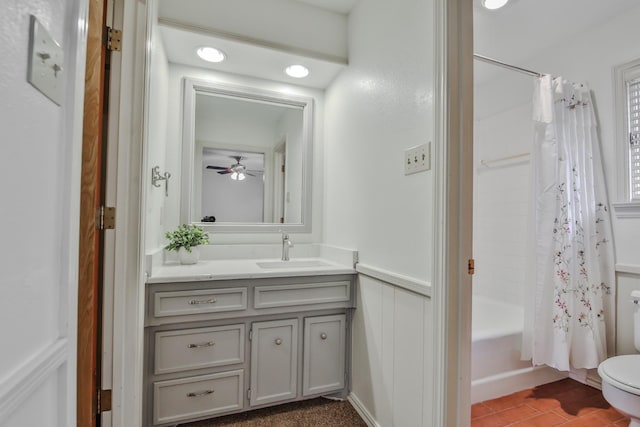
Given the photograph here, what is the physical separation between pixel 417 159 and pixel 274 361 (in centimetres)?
131

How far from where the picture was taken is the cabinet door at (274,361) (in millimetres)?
1655

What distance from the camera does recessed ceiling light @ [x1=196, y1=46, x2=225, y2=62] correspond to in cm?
189

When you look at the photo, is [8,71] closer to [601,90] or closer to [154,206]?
[154,206]

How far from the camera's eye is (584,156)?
2.00 metres

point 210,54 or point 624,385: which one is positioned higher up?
point 210,54

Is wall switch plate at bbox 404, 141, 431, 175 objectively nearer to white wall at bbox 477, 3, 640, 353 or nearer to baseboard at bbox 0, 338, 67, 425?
baseboard at bbox 0, 338, 67, 425

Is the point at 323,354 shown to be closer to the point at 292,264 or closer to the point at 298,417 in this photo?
the point at 298,417

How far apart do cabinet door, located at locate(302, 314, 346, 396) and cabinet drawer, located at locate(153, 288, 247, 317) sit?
1.39 ft

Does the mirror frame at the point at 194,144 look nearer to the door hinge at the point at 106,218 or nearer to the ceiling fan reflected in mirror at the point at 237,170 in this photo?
the ceiling fan reflected in mirror at the point at 237,170

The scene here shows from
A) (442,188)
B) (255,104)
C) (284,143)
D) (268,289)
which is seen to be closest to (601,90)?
(442,188)

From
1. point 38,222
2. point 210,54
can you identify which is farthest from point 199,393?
point 210,54

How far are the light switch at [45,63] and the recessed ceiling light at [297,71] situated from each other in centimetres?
162

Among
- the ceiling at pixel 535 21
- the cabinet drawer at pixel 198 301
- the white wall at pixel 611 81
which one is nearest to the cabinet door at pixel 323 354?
the cabinet drawer at pixel 198 301

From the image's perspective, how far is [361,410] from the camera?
1682mm
